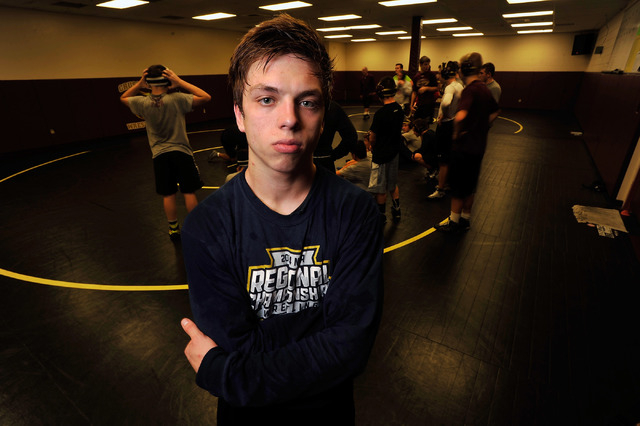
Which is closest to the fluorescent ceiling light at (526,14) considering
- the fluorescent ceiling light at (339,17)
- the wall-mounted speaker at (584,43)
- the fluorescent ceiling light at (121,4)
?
the fluorescent ceiling light at (339,17)

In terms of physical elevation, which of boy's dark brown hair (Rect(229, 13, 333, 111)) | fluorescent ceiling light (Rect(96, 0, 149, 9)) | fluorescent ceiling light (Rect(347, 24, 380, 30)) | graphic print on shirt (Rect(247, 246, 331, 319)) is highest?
fluorescent ceiling light (Rect(347, 24, 380, 30))

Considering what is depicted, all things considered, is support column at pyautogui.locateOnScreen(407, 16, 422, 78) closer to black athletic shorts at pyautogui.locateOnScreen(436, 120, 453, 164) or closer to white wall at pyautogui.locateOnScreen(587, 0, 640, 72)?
white wall at pyautogui.locateOnScreen(587, 0, 640, 72)

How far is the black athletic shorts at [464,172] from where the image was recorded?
14.1ft

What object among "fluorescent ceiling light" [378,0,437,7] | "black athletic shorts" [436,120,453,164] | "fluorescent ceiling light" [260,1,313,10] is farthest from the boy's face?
"fluorescent ceiling light" [378,0,437,7]

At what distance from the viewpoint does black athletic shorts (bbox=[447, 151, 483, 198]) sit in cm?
430

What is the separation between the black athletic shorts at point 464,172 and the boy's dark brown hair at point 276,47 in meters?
3.77

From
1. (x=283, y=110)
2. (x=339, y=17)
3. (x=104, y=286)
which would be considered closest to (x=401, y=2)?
(x=339, y=17)

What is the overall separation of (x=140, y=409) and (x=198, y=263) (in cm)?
204

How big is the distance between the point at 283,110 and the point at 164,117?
3643mm

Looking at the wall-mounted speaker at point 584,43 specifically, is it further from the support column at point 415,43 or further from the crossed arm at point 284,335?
the crossed arm at point 284,335

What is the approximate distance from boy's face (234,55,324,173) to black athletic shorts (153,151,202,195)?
3625 mm

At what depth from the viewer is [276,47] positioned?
38.4 inches

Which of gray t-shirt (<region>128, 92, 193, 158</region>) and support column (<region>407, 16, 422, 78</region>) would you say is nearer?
gray t-shirt (<region>128, 92, 193, 158</region>)

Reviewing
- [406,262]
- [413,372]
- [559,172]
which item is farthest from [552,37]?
[413,372]
